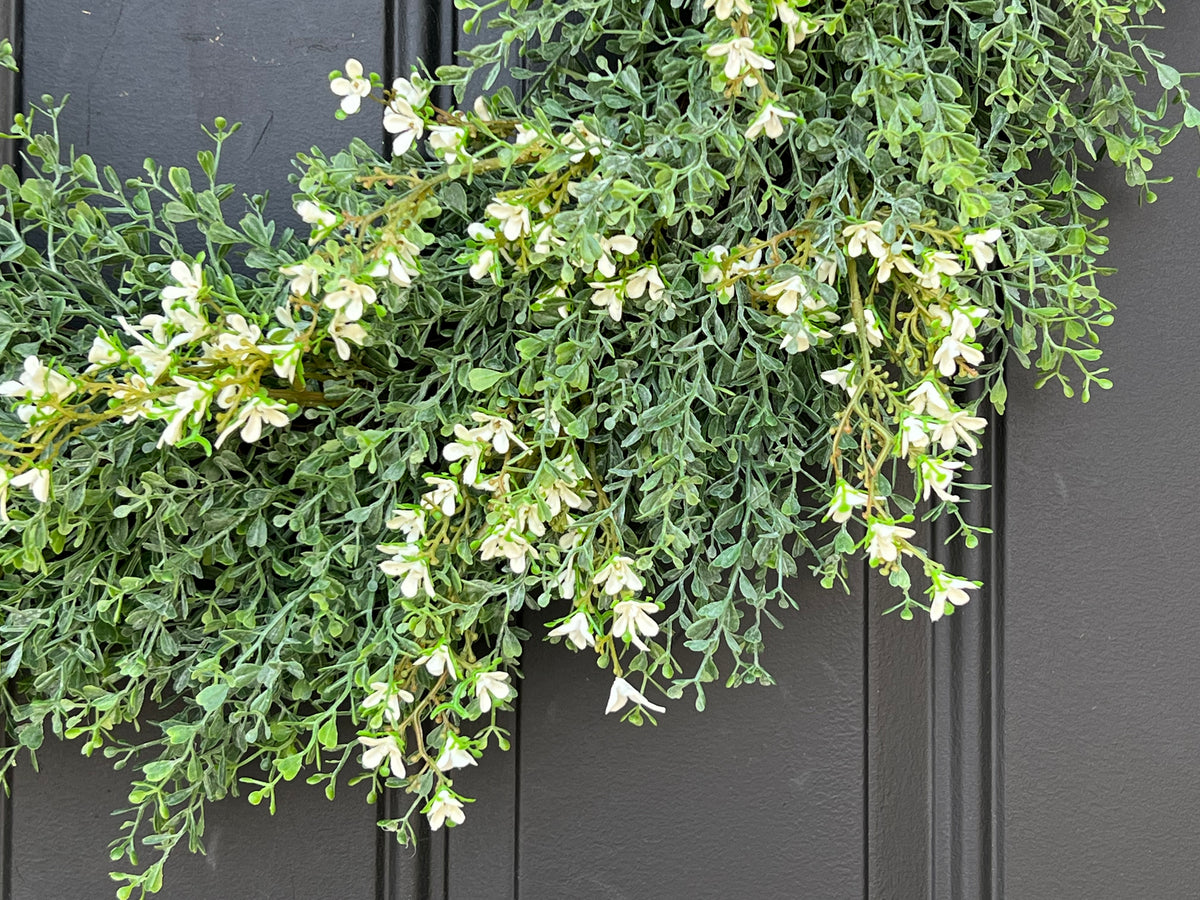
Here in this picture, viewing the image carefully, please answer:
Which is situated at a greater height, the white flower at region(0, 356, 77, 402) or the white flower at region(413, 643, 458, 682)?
the white flower at region(0, 356, 77, 402)

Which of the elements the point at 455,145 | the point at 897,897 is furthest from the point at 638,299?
the point at 897,897

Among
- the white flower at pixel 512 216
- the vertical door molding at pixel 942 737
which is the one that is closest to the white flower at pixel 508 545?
the white flower at pixel 512 216

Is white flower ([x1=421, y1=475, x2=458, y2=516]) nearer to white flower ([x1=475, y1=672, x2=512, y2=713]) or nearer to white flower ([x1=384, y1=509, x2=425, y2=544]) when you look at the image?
white flower ([x1=384, y1=509, x2=425, y2=544])

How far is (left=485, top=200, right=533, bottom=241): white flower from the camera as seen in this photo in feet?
2.21

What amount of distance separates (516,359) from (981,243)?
383 mm

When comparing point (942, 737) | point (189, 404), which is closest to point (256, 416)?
point (189, 404)

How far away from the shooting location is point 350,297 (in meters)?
0.65

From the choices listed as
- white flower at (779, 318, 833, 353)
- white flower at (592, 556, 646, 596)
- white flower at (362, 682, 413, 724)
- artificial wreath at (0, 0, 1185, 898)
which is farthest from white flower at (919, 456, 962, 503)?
white flower at (362, 682, 413, 724)

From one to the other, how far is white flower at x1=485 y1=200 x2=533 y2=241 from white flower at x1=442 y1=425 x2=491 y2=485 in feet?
0.50

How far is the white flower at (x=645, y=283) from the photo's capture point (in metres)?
0.71

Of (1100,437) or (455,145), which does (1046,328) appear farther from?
(455,145)

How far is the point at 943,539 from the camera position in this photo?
0.94 metres

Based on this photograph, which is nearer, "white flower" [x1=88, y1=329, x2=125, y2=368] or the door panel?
"white flower" [x1=88, y1=329, x2=125, y2=368]

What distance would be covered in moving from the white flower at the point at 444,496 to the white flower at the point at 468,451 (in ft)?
0.05
